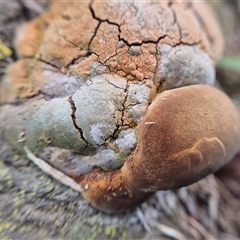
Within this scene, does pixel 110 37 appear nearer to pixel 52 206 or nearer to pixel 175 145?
pixel 175 145

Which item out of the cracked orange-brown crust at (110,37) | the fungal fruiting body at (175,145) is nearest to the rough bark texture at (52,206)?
the cracked orange-brown crust at (110,37)

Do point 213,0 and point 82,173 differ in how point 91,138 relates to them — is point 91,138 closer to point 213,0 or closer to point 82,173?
point 82,173

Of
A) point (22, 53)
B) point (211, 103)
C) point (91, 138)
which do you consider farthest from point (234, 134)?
point (22, 53)

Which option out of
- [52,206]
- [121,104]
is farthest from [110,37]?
[52,206]

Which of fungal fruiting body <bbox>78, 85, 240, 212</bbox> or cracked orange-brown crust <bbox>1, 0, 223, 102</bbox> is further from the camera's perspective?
cracked orange-brown crust <bbox>1, 0, 223, 102</bbox>

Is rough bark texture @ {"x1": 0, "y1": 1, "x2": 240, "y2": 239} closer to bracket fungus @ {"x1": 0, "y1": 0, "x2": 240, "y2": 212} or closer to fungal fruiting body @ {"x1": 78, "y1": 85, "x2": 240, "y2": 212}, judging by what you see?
bracket fungus @ {"x1": 0, "y1": 0, "x2": 240, "y2": 212}

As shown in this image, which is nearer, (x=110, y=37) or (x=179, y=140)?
(x=179, y=140)

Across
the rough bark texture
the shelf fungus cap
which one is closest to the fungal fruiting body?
the shelf fungus cap
